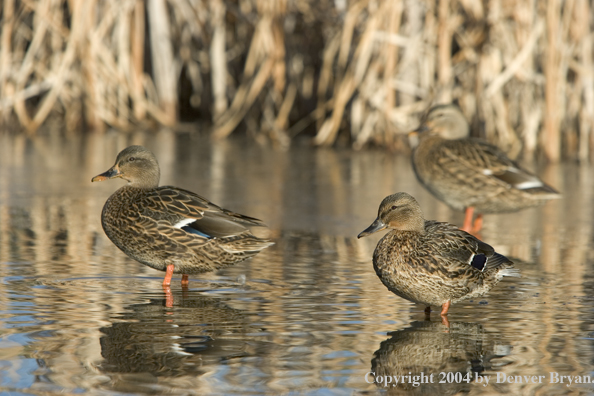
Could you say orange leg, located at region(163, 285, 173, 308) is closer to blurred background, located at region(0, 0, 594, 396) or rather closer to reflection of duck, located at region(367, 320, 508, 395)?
blurred background, located at region(0, 0, 594, 396)

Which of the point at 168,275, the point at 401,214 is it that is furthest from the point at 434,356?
the point at 168,275

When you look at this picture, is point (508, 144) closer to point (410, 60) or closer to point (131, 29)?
point (410, 60)

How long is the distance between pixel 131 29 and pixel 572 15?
638cm

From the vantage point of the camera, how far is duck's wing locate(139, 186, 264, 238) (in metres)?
5.58

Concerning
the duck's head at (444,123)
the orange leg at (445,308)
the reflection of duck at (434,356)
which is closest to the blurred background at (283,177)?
the reflection of duck at (434,356)

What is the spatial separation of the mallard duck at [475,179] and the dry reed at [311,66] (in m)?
3.18

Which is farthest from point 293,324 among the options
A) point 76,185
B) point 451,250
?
point 76,185

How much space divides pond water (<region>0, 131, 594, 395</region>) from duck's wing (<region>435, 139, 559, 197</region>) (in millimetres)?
395

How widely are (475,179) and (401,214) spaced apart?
304 centimetres

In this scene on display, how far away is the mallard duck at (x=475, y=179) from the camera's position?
7.95 metres

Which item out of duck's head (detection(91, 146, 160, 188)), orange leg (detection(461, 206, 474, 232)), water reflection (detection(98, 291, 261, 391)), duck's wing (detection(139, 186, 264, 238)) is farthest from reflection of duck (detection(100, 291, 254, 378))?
orange leg (detection(461, 206, 474, 232))

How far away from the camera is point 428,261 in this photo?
489cm

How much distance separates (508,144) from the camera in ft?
38.7

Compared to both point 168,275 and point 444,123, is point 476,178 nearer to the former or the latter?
point 444,123
